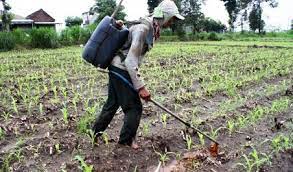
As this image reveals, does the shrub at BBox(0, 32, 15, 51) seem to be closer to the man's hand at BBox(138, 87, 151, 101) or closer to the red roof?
the man's hand at BBox(138, 87, 151, 101)

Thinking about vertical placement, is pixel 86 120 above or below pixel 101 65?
below

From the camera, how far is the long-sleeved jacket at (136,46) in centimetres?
394

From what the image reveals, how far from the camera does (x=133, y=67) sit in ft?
12.9

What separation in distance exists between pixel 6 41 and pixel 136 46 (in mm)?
17019

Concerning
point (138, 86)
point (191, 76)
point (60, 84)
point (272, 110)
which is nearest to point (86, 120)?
point (138, 86)

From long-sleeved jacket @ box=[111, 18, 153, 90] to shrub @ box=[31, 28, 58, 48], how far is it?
677 inches

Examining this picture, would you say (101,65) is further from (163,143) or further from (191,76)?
(191,76)

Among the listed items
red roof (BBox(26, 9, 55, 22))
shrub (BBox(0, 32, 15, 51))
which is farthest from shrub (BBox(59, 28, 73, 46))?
red roof (BBox(26, 9, 55, 22))

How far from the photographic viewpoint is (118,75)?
414 centimetres

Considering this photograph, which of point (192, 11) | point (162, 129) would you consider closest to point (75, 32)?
point (192, 11)

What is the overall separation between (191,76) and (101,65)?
564 centimetres

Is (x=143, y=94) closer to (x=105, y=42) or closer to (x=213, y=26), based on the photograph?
(x=105, y=42)

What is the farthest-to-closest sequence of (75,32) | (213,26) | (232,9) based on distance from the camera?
(213,26) < (232,9) < (75,32)

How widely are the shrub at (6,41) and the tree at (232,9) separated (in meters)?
27.4
